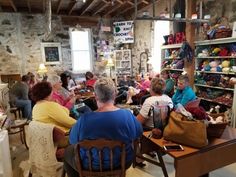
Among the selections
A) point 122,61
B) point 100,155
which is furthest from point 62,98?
point 122,61

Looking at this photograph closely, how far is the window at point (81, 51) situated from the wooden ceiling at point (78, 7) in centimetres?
65

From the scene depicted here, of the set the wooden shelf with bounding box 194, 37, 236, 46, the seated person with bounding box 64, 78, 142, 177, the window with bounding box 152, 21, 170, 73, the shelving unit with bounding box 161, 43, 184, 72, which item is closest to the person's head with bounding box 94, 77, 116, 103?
the seated person with bounding box 64, 78, 142, 177

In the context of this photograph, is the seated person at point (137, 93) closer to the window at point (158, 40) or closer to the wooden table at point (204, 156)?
the window at point (158, 40)

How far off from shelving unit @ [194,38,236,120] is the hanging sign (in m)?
3.19

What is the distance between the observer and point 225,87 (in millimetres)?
A: 3770

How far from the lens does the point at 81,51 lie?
7.29m

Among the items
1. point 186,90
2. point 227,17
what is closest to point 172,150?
point 186,90

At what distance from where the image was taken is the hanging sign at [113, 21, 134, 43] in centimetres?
712

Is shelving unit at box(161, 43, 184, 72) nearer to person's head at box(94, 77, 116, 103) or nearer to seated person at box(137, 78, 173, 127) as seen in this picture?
seated person at box(137, 78, 173, 127)

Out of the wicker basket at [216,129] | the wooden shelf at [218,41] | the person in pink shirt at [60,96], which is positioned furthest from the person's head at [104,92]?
the wooden shelf at [218,41]

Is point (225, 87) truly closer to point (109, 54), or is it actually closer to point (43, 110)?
point (43, 110)

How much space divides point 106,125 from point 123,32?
245 inches

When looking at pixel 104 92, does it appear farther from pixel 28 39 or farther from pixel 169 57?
pixel 28 39

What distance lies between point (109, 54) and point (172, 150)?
20.5ft
